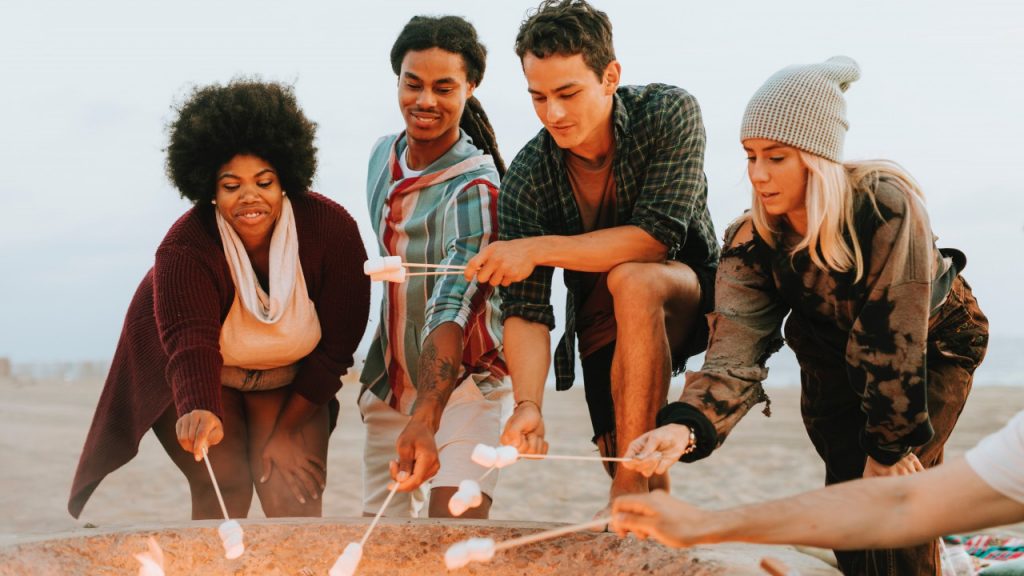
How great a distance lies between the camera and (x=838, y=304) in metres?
2.86

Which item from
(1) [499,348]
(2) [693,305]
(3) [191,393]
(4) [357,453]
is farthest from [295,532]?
(4) [357,453]

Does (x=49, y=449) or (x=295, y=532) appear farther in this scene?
(x=49, y=449)

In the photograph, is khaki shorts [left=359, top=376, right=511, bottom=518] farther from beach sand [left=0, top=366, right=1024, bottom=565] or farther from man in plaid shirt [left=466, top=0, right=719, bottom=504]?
beach sand [left=0, top=366, right=1024, bottom=565]

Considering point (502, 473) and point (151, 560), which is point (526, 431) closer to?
point (151, 560)

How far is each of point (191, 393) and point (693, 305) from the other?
1.68 metres

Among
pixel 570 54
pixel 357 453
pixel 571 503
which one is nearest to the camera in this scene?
pixel 570 54

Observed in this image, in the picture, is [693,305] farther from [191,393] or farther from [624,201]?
[191,393]

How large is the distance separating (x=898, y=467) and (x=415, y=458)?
54.5 inches

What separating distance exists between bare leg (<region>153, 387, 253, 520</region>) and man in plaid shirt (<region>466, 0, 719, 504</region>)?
1.17 meters

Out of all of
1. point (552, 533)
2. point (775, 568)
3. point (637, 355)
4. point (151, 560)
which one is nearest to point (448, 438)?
point (637, 355)

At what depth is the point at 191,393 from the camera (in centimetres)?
342

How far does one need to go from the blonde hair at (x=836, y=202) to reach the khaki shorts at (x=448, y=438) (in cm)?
145

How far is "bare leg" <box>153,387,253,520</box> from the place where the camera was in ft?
12.6

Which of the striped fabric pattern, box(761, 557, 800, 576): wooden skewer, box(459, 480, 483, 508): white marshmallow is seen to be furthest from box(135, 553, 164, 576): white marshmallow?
box(761, 557, 800, 576): wooden skewer
